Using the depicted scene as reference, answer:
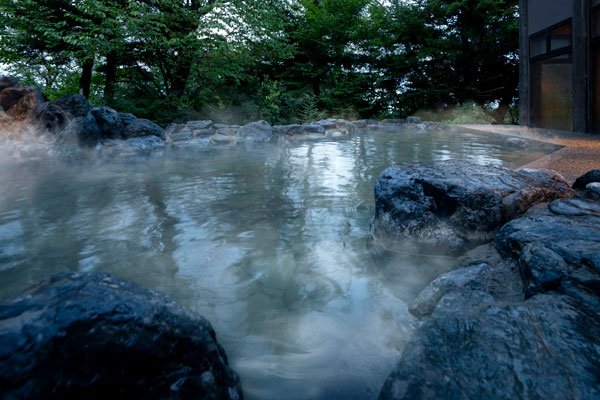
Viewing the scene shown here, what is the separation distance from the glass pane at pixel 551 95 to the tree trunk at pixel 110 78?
14.1m

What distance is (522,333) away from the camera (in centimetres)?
145

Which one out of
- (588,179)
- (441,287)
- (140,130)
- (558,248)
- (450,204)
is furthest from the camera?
(140,130)

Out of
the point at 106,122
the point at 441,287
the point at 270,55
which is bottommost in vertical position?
the point at 441,287

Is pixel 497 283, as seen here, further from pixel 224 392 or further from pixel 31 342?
pixel 31 342

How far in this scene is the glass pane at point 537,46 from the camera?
973 centimetres

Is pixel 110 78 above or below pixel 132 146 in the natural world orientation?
above

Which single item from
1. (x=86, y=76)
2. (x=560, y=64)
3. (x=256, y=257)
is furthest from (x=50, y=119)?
(x=560, y=64)

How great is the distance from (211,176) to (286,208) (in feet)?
8.47

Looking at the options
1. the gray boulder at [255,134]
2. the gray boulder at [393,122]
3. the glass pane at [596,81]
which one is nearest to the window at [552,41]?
the glass pane at [596,81]

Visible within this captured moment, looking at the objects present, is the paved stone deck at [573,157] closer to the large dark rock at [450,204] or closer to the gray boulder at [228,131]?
the large dark rock at [450,204]

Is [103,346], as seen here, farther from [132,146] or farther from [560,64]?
[560,64]

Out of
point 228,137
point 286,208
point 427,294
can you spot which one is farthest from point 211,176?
point 228,137

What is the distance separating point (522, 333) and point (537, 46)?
11538 millimetres

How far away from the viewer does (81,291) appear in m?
1.31
